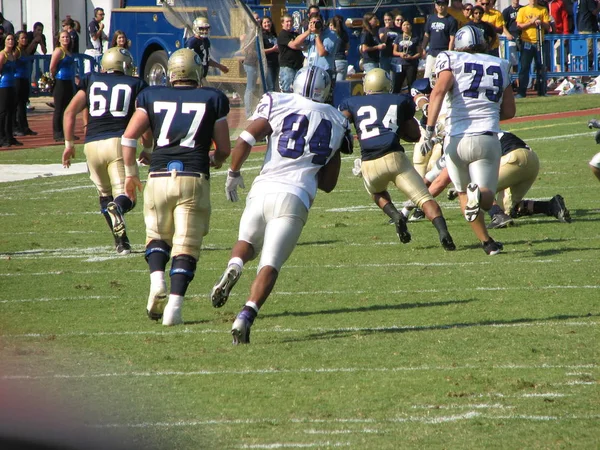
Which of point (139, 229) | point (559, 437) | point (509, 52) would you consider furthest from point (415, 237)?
point (509, 52)

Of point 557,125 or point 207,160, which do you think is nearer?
point 207,160

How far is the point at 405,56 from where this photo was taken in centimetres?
2291

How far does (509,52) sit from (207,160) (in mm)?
18290

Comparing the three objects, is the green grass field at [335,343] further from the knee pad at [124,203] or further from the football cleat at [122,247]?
the knee pad at [124,203]

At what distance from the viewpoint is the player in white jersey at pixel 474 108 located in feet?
30.8

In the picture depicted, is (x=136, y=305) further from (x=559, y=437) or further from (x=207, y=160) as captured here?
(x=559, y=437)

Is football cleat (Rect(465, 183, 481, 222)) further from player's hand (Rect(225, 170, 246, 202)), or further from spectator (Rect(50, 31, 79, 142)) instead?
spectator (Rect(50, 31, 79, 142))

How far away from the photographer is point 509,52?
79.8 feet

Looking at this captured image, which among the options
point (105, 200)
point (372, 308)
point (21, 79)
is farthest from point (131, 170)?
point (21, 79)

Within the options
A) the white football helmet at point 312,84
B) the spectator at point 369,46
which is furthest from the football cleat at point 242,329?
the spectator at point 369,46

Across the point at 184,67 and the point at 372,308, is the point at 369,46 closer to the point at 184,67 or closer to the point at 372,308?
the point at 372,308

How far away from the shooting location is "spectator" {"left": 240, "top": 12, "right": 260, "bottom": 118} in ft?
64.8

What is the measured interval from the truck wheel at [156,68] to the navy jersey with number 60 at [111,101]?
46.0ft

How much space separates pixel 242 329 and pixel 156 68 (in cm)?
1833
